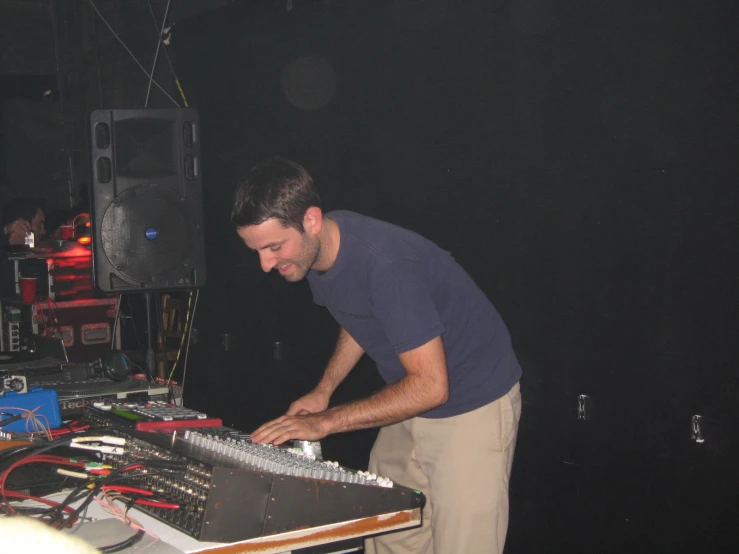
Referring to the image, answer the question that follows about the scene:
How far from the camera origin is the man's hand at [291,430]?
1.68 m

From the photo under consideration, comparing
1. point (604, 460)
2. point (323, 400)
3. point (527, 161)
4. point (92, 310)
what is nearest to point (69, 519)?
point (323, 400)

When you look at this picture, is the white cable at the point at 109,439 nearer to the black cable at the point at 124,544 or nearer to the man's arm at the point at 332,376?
the black cable at the point at 124,544

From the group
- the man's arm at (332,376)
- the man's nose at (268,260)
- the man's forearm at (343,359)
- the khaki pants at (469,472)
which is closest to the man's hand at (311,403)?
the man's arm at (332,376)

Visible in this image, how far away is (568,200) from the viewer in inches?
109

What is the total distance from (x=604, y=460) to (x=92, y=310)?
3.41m

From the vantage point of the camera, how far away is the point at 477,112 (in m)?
3.12

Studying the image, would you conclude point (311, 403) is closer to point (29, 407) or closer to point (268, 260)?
point (268, 260)

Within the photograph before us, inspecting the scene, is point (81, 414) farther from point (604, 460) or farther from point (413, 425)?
point (604, 460)

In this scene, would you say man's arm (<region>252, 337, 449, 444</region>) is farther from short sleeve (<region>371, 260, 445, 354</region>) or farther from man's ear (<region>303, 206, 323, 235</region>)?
man's ear (<region>303, 206, 323, 235</region>)

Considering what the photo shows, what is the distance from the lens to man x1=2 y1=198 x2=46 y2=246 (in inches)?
240

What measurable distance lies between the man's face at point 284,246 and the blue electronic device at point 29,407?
0.71 meters

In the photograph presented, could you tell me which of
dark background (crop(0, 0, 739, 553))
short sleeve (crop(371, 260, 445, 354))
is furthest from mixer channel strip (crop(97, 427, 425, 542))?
dark background (crop(0, 0, 739, 553))

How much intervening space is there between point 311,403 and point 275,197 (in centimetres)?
61

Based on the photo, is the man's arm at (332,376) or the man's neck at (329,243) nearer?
the man's neck at (329,243)
